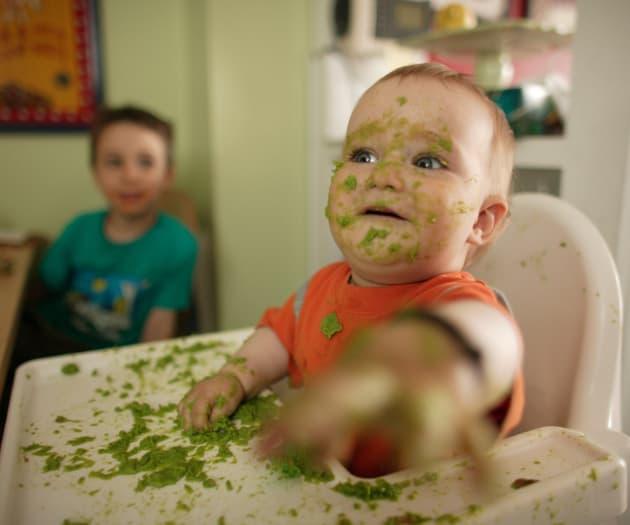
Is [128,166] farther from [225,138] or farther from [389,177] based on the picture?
[389,177]

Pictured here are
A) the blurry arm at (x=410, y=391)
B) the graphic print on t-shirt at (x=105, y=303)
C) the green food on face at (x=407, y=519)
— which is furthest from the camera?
the graphic print on t-shirt at (x=105, y=303)

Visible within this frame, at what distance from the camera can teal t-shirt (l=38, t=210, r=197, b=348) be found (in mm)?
1397

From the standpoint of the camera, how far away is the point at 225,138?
5.66 feet

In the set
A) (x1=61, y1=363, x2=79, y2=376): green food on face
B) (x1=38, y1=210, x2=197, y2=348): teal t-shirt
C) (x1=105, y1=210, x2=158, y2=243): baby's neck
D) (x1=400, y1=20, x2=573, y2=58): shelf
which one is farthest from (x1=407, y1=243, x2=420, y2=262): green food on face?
(x1=105, y1=210, x2=158, y2=243): baby's neck

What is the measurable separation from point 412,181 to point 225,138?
133cm

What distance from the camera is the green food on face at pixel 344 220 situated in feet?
1.72

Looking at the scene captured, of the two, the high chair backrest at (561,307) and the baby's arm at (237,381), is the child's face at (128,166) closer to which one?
the baby's arm at (237,381)

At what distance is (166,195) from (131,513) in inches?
55.7

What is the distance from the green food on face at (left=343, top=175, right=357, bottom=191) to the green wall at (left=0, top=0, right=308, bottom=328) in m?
1.27

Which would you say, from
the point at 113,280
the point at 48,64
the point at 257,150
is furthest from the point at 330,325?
the point at 48,64

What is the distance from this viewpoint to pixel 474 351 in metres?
0.31

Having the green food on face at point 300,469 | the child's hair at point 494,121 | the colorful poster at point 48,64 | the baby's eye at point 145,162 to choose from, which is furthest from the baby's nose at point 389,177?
the colorful poster at point 48,64

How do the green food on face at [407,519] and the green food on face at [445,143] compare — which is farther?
the green food on face at [445,143]

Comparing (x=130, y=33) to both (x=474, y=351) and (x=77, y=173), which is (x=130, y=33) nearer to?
(x=77, y=173)
